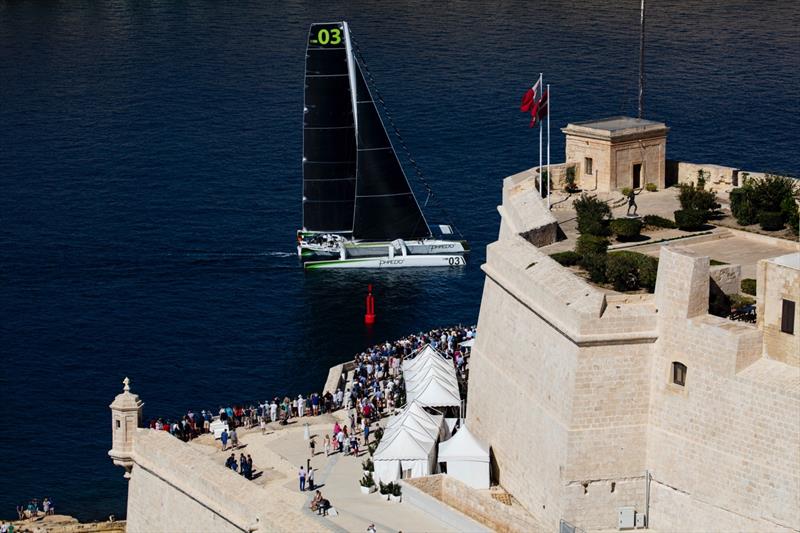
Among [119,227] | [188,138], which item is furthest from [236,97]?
[119,227]

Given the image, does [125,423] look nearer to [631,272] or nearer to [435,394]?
[435,394]

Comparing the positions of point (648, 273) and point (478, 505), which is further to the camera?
point (478, 505)

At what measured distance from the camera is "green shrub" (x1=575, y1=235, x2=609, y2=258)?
189 feet

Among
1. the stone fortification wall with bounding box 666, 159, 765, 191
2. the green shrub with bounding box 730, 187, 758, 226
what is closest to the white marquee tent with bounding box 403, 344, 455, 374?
the stone fortification wall with bounding box 666, 159, 765, 191

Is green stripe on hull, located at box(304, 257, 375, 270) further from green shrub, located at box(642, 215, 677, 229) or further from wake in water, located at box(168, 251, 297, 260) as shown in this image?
green shrub, located at box(642, 215, 677, 229)

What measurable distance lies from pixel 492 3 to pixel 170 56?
36.7 meters

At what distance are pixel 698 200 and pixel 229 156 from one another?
2598 inches

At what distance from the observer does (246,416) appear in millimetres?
68500

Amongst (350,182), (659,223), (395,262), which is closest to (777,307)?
(659,223)

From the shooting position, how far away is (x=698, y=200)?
205ft

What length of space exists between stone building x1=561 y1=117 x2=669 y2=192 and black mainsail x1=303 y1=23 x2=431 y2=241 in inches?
1450

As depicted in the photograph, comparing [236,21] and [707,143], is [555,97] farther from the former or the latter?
[236,21]

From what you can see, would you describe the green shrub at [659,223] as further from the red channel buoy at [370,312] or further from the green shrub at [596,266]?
the red channel buoy at [370,312]

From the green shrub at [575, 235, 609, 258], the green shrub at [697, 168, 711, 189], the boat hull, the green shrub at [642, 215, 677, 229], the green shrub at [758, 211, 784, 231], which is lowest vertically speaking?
the boat hull
